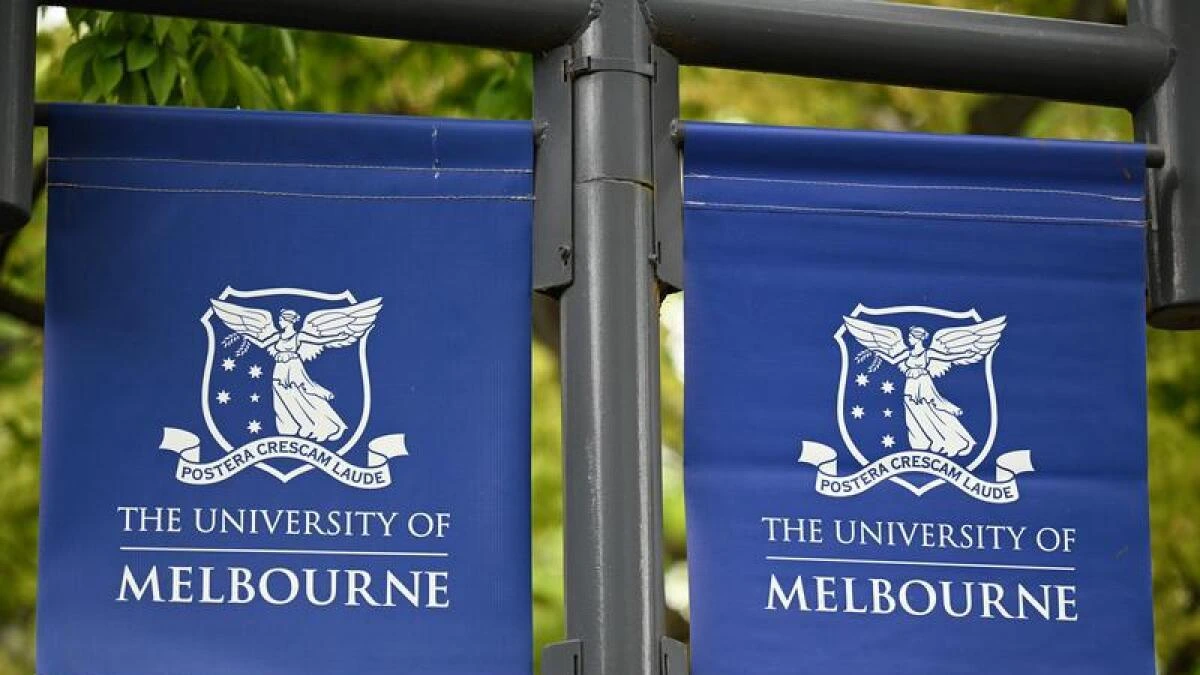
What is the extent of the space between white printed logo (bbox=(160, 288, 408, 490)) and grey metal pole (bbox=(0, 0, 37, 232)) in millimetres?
499

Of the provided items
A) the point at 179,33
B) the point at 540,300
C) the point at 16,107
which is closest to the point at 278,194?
the point at 16,107

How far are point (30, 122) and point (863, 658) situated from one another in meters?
2.25

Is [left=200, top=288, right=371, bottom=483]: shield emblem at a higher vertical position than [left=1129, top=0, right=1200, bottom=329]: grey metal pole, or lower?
lower

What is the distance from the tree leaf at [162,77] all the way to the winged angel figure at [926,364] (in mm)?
3237

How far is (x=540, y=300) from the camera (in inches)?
361

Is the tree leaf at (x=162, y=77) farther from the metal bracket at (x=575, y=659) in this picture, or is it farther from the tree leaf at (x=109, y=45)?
the metal bracket at (x=575, y=659)

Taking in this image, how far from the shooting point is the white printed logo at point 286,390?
499 cm

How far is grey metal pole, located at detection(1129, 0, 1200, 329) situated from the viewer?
18.4 ft

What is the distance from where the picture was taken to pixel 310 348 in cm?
509

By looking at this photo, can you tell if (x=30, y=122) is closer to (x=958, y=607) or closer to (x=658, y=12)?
(x=658, y=12)

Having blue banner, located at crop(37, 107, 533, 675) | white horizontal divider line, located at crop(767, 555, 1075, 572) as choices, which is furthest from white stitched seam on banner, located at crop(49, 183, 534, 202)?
white horizontal divider line, located at crop(767, 555, 1075, 572)

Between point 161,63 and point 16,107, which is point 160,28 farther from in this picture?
point 16,107

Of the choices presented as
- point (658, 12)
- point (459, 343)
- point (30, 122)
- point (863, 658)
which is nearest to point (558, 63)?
point (658, 12)

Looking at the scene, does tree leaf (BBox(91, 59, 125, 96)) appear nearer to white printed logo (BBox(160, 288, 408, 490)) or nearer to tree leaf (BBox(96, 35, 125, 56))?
tree leaf (BBox(96, 35, 125, 56))
